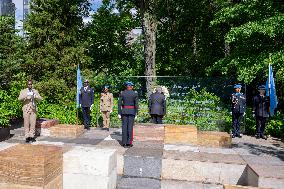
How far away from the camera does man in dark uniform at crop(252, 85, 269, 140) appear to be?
1225cm

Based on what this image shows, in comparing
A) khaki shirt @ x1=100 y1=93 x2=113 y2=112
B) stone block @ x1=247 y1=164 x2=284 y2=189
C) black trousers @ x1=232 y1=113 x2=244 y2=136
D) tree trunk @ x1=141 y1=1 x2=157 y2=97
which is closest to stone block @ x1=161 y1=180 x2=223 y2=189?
stone block @ x1=247 y1=164 x2=284 y2=189

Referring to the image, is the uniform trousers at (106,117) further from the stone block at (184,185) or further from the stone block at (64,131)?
the stone block at (184,185)

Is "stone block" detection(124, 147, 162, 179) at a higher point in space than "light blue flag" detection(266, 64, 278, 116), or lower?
lower

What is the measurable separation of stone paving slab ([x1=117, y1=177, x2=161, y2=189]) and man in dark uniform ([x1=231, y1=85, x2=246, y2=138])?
530cm

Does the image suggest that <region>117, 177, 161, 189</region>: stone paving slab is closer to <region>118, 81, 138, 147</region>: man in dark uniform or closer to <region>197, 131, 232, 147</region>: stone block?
<region>118, 81, 138, 147</region>: man in dark uniform

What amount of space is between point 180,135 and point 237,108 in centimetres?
262

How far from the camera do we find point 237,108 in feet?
40.5

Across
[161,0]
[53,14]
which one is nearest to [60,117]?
[53,14]

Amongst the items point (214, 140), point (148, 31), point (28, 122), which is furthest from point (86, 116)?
point (148, 31)

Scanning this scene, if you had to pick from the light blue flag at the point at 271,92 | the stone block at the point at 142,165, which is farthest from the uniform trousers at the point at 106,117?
the light blue flag at the point at 271,92

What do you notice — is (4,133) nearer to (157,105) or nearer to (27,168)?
(157,105)

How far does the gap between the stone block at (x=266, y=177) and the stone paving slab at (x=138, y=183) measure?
6.61 ft

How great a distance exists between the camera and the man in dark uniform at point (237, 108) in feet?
40.5

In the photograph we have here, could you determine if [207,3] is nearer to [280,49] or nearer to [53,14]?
[53,14]
